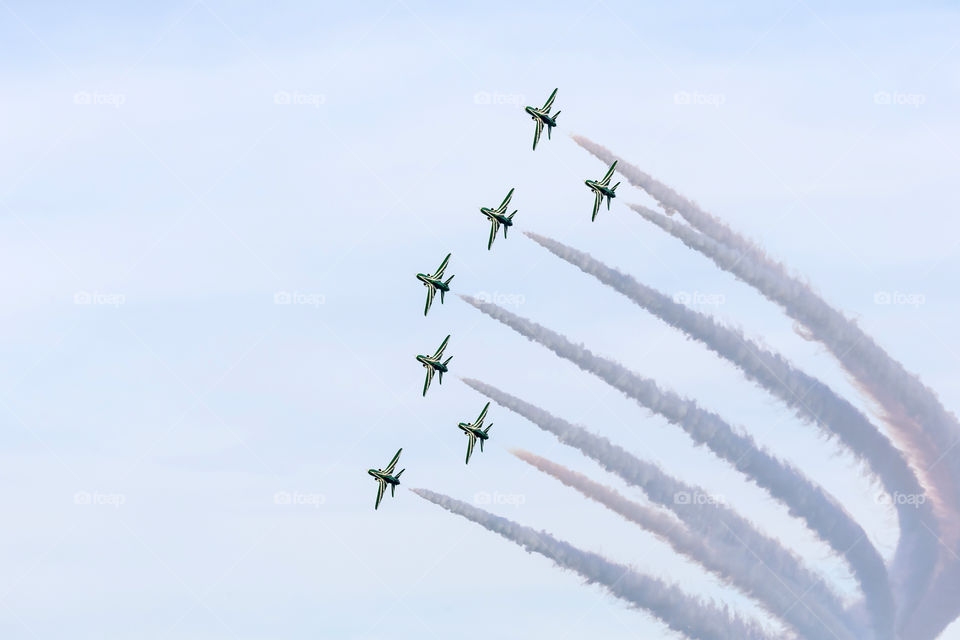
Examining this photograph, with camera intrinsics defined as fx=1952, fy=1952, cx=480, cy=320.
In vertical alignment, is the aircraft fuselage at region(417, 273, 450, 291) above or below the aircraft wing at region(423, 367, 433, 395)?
above

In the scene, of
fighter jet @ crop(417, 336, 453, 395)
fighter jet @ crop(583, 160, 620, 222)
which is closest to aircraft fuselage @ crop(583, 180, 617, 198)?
fighter jet @ crop(583, 160, 620, 222)

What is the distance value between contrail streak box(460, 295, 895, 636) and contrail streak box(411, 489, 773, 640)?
918 cm

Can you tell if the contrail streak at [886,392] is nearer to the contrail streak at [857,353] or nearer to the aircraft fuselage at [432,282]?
the contrail streak at [857,353]

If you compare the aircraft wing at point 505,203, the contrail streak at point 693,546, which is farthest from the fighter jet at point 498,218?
the contrail streak at point 693,546

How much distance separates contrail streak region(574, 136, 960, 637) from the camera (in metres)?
130

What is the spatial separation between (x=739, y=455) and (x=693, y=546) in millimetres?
6672

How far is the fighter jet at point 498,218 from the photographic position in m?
127

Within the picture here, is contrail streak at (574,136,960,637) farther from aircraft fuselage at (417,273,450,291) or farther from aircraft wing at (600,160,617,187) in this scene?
aircraft fuselage at (417,273,450,291)

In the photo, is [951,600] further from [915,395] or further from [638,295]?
[638,295]

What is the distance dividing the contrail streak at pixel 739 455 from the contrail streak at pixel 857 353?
24.8 feet

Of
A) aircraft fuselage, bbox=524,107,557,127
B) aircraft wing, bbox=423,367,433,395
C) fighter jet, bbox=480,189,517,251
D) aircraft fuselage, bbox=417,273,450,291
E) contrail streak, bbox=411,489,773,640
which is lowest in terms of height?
contrail streak, bbox=411,489,773,640

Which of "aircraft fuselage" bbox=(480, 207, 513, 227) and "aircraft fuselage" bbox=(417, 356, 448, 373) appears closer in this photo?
"aircraft fuselage" bbox=(480, 207, 513, 227)

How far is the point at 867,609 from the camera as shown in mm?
133125

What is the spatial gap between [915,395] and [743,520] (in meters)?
14.9
